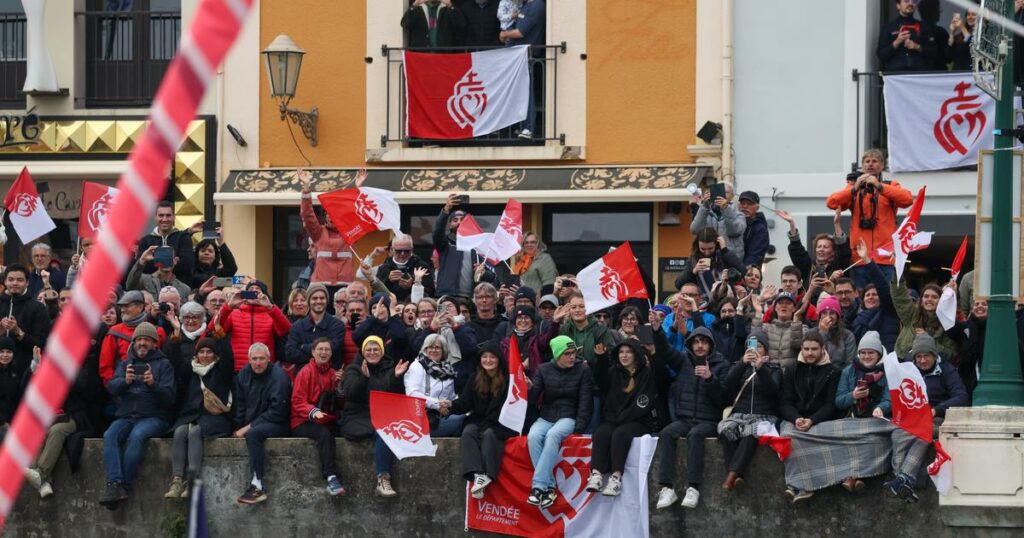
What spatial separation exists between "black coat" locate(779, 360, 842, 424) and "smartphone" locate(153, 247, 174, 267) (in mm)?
6163

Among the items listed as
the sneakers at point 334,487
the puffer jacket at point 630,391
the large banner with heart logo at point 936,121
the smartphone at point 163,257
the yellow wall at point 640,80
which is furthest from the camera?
the yellow wall at point 640,80

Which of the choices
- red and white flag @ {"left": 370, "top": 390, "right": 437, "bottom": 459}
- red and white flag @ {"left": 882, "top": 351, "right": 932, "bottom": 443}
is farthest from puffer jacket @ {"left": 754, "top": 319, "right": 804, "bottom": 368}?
red and white flag @ {"left": 370, "top": 390, "right": 437, "bottom": 459}

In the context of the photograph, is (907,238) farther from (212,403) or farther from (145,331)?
(145,331)

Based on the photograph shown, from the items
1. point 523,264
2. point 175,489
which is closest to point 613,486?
point 523,264

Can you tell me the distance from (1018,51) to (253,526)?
29.2 ft

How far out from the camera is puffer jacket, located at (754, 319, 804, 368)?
48.8 ft

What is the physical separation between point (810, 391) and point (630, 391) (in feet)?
4.68

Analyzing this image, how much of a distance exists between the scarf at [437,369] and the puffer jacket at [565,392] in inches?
30.7

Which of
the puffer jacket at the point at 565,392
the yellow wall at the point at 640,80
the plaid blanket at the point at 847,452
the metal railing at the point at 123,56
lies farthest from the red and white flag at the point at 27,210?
the plaid blanket at the point at 847,452

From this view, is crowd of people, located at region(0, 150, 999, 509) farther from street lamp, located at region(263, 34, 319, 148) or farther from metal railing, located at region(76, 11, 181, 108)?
metal railing, located at region(76, 11, 181, 108)

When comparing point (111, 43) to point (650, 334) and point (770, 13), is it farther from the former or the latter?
point (650, 334)

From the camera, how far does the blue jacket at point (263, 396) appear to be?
15.8 m

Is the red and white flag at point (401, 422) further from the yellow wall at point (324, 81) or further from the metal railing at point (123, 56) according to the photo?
the metal railing at point (123, 56)

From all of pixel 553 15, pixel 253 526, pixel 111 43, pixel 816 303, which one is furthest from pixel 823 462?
pixel 111 43
